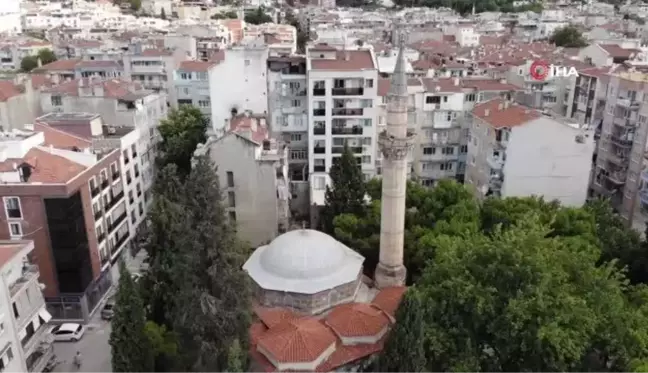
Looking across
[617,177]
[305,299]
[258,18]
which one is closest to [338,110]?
[305,299]

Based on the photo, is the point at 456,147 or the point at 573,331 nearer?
the point at 573,331

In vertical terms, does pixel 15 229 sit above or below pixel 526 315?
below

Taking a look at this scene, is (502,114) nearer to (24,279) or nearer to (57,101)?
(24,279)

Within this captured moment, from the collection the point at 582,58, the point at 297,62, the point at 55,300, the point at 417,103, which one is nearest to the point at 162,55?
the point at 297,62

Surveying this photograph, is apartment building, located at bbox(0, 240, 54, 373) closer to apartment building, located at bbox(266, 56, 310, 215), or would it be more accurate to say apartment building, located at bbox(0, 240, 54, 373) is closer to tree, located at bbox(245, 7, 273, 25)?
apartment building, located at bbox(266, 56, 310, 215)

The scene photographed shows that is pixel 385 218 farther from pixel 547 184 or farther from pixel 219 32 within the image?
pixel 219 32
